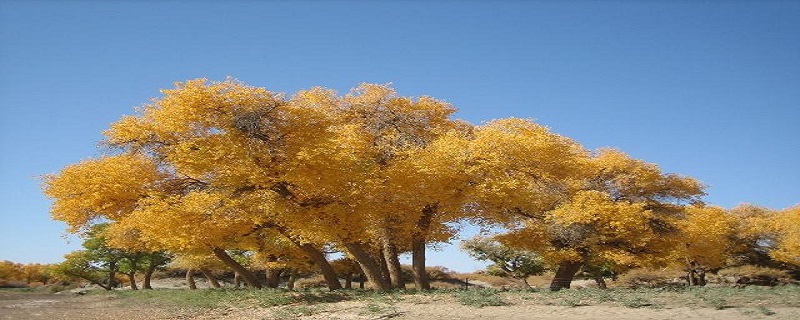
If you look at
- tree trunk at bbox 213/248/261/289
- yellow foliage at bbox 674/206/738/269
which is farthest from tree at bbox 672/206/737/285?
tree trunk at bbox 213/248/261/289

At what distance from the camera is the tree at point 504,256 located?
171ft

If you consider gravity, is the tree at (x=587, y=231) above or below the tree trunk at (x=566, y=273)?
above

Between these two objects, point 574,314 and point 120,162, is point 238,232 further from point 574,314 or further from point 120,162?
point 574,314

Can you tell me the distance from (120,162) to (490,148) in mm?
17894

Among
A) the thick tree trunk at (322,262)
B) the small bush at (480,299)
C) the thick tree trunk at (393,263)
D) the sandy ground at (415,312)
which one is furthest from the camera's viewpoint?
the thick tree trunk at (393,263)

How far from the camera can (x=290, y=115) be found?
23.2 metres

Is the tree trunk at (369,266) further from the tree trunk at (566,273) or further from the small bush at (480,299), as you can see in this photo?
the tree trunk at (566,273)

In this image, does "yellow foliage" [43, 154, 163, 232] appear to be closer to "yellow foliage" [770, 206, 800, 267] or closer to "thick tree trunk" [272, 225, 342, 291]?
"thick tree trunk" [272, 225, 342, 291]

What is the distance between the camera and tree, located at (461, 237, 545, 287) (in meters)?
52.2

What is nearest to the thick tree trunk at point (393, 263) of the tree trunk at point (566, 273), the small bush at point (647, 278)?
the tree trunk at point (566, 273)

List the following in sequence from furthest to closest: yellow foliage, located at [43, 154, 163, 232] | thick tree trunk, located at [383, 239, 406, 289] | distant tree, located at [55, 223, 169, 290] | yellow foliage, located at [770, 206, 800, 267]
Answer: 1. distant tree, located at [55, 223, 169, 290]
2. yellow foliage, located at [770, 206, 800, 267]
3. thick tree trunk, located at [383, 239, 406, 289]
4. yellow foliage, located at [43, 154, 163, 232]

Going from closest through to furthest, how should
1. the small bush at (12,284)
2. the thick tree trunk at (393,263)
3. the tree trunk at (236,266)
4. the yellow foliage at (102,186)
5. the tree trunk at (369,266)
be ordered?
the yellow foliage at (102,186), the tree trunk at (369,266), the thick tree trunk at (393,263), the tree trunk at (236,266), the small bush at (12,284)

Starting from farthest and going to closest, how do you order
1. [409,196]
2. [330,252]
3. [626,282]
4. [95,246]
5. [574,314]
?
[626,282] → [95,246] → [330,252] → [409,196] → [574,314]

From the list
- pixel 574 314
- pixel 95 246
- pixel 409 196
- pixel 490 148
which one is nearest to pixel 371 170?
pixel 409 196
